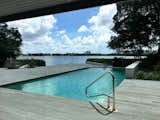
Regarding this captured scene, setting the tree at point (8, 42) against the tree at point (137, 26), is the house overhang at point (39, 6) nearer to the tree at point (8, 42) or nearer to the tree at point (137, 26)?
the tree at point (8, 42)

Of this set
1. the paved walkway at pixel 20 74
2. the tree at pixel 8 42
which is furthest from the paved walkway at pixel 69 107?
the tree at pixel 8 42

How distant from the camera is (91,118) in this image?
142 inches

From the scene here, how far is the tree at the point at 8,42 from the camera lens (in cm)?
1503

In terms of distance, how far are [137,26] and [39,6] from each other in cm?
1231

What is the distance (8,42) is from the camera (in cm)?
1520

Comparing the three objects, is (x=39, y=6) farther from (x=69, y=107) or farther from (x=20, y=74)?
(x=20, y=74)

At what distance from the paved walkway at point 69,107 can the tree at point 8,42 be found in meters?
10.3

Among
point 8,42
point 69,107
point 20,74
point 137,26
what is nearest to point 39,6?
point 69,107

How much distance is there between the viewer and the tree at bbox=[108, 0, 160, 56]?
15.2m

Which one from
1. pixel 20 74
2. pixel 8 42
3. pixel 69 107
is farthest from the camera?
pixel 8 42

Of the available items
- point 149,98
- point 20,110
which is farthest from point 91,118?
point 149,98

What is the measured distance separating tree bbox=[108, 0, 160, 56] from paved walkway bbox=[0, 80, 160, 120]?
35.8 feet

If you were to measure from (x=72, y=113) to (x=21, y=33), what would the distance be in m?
13.4

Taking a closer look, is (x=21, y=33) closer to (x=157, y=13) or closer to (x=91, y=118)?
(x=157, y=13)
